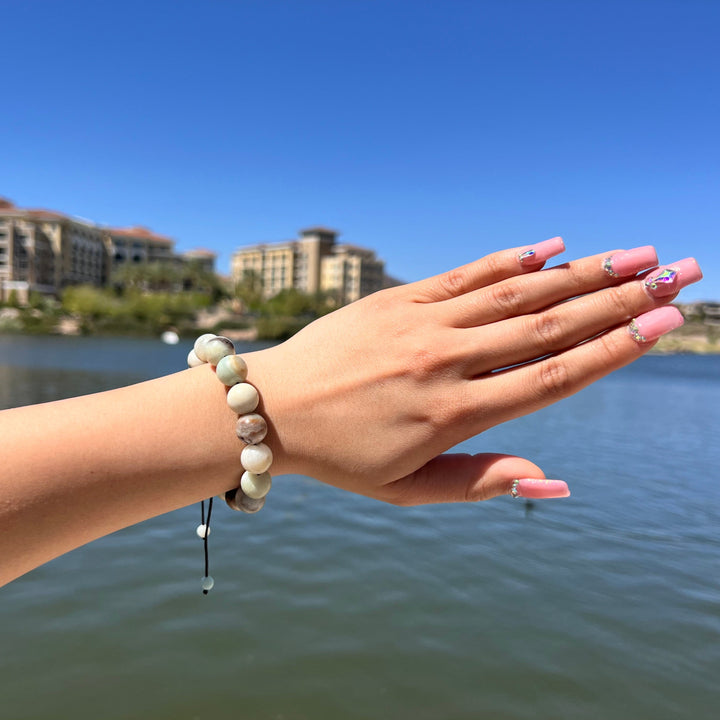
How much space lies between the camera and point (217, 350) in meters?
1.38

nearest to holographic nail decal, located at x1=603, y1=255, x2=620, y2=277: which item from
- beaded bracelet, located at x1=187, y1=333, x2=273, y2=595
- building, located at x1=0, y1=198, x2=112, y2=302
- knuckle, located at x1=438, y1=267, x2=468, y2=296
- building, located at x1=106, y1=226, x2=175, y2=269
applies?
knuckle, located at x1=438, y1=267, x2=468, y2=296

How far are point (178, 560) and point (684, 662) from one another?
123 inches

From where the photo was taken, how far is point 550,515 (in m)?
5.22

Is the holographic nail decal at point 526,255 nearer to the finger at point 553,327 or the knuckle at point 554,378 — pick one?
the finger at point 553,327

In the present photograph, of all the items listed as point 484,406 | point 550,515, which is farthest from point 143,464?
point 550,515

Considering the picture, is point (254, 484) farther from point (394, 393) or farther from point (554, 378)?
point (554, 378)

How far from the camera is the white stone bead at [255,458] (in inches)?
51.4

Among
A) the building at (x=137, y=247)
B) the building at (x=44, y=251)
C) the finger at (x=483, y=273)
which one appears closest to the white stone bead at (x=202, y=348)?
the finger at (x=483, y=273)

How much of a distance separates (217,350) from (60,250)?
115 meters

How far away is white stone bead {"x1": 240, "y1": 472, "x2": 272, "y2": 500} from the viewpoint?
52.4 inches

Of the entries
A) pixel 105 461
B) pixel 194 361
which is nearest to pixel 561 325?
pixel 194 361

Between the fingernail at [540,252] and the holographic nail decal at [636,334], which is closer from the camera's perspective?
the holographic nail decal at [636,334]

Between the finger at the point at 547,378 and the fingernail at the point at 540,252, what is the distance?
26 cm

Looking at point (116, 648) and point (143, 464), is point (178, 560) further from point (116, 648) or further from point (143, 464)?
point (143, 464)
